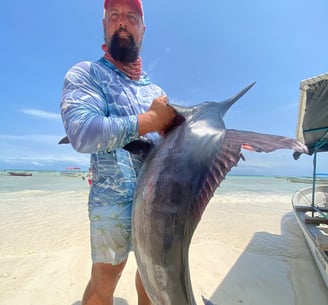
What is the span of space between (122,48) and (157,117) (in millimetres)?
702

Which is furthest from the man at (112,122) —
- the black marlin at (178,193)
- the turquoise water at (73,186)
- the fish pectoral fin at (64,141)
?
the turquoise water at (73,186)

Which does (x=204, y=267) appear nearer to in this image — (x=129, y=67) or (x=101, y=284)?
(x=101, y=284)

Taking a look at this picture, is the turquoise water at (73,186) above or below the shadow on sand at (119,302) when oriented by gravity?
below

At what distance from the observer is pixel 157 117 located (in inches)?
46.4

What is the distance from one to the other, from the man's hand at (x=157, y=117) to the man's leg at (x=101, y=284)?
0.87m

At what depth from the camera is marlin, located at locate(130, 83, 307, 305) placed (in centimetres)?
103

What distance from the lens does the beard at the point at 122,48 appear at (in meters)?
1.56

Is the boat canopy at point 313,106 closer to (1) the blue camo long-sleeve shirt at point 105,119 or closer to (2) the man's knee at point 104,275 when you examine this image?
(1) the blue camo long-sleeve shirt at point 105,119

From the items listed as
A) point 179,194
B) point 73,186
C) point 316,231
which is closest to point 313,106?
point 316,231

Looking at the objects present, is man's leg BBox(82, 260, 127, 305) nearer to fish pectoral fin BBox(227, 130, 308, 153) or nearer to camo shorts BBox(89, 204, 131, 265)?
camo shorts BBox(89, 204, 131, 265)

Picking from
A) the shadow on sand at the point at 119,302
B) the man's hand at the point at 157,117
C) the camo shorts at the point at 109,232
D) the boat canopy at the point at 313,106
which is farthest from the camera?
the boat canopy at the point at 313,106

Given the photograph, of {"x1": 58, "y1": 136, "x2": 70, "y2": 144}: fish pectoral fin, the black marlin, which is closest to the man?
the black marlin

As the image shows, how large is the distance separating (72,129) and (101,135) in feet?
0.46

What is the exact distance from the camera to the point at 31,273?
3328mm
